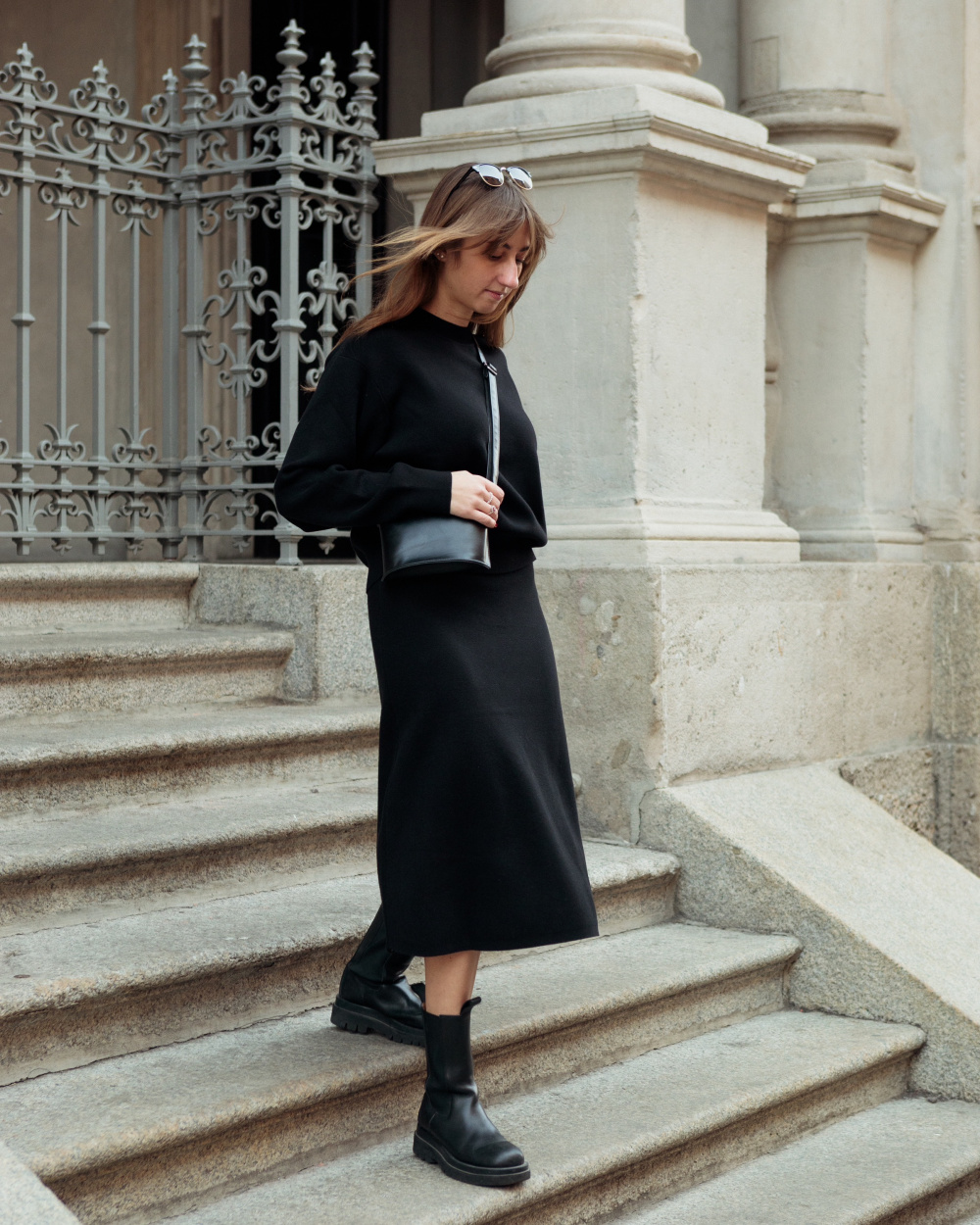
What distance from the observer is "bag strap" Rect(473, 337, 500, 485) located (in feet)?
9.37

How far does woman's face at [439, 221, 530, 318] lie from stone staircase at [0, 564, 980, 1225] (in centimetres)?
138

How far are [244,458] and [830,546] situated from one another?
211cm

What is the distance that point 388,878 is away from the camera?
2.76 metres

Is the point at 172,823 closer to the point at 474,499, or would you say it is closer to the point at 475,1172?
the point at 475,1172

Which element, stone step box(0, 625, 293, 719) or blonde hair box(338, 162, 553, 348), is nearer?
blonde hair box(338, 162, 553, 348)

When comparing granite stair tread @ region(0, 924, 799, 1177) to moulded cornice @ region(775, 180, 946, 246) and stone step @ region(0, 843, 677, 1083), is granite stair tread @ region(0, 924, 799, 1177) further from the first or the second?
moulded cornice @ region(775, 180, 946, 246)

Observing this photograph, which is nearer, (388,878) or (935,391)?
(388,878)

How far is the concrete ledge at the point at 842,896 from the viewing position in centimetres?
389

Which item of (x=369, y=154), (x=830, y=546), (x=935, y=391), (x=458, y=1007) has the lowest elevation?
(x=458, y=1007)

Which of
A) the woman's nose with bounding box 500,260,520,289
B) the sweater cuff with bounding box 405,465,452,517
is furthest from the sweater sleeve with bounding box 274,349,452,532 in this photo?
the woman's nose with bounding box 500,260,520,289

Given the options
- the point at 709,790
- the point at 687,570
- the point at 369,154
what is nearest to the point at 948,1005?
the point at 709,790

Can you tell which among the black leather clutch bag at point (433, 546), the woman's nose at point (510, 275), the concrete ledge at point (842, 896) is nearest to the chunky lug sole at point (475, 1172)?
the black leather clutch bag at point (433, 546)

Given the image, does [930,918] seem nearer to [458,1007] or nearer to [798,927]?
[798,927]

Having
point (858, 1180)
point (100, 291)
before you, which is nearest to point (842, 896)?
point (858, 1180)
